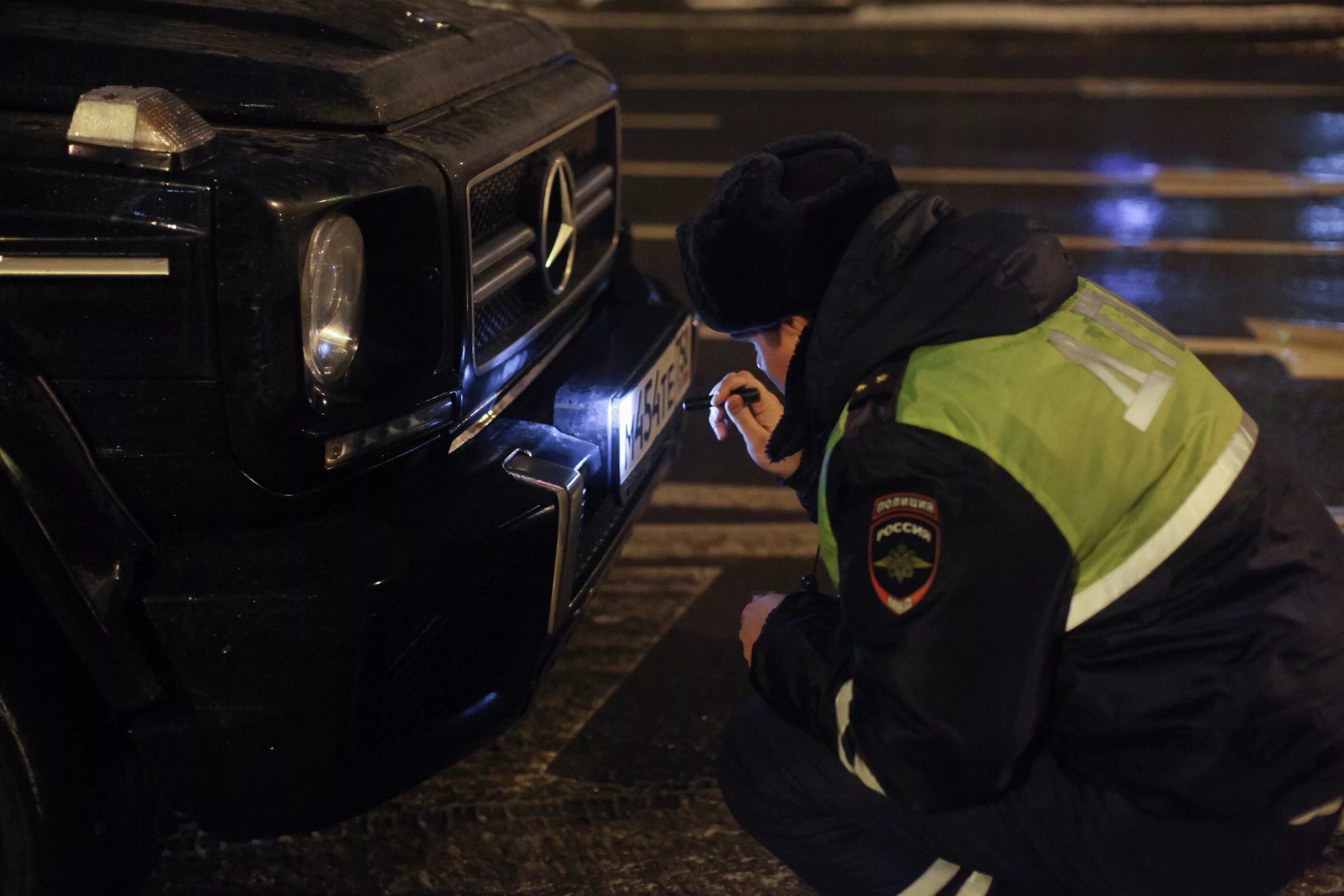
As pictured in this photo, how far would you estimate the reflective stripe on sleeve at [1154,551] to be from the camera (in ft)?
5.67

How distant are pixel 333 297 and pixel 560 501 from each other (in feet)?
1.55

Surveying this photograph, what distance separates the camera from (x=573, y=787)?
270 cm

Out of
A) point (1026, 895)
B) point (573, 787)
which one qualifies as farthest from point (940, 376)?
point (573, 787)

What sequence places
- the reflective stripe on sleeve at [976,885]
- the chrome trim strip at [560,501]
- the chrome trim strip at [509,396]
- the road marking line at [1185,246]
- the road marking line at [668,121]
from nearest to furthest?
the reflective stripe on sleeve at [976,885] → the chrome trim strip at [560,501] → the chrome trim strip at [509,396] → the road marking line at [1185,246] → the road marking line at [668,121]

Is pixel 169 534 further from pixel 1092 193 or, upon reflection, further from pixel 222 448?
pixel 1092 193

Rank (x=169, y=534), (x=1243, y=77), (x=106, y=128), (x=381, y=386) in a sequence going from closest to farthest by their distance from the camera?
(x=106, y=128) → (x=169, y=534) → (x=381, y=386) → (x=1243, y=77)

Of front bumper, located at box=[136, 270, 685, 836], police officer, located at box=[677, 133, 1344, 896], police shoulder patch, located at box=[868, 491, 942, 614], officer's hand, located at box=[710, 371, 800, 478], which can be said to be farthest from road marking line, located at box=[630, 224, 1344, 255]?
police shoulder patch, located at box=[868, 491, 942, 614]

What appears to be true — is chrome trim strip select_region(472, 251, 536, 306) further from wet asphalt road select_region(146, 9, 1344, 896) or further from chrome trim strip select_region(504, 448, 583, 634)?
wet asphalt road select_region(146, 9, 1344, 896)

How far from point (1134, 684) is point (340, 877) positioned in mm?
1424

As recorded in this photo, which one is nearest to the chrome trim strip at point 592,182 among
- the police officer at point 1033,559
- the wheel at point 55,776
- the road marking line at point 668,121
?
the police officer at point 1033,559

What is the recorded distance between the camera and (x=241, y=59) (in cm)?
217

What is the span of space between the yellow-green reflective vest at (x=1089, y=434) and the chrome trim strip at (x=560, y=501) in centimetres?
53

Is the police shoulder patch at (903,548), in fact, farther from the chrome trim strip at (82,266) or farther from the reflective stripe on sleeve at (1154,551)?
the chrome trim strip at (82,266)

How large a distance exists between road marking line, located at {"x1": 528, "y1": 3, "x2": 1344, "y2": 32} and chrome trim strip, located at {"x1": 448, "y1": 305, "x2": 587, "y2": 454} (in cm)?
1213
